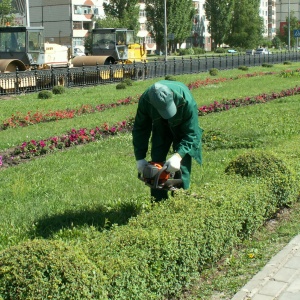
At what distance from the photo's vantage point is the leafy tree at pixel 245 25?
3504 inches

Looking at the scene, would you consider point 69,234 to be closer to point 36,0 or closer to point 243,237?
point 243,237

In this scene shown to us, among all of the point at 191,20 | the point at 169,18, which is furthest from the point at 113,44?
the point at 191,20

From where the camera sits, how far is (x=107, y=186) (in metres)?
8.53

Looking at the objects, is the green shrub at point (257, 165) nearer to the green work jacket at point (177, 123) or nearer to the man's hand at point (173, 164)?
the green work jacket at point (177, 123)

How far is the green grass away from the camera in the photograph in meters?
6.10

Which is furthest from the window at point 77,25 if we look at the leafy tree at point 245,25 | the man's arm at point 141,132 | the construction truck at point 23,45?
the man's arm at point 141,132

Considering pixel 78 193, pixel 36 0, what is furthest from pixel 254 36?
pixel 78 193

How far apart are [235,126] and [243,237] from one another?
780 centimetres

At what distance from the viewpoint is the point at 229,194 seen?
243 inches

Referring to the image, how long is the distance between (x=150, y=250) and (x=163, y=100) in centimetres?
149

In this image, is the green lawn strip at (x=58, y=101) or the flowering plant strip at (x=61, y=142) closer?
the flowering plant strip at (x=61, y=142)

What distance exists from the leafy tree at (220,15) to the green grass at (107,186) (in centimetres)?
7377

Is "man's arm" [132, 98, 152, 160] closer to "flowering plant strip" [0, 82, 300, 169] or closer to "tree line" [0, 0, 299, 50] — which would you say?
"flowering plant strip" [0, 82, 300, 169]

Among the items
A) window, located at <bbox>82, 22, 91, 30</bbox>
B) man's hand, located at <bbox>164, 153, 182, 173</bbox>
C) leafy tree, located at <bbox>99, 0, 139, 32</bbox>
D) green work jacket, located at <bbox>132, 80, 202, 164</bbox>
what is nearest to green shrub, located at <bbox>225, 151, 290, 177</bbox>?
green work jacket, located at <bbox>132, 80, 202, 164</bbox>
